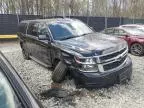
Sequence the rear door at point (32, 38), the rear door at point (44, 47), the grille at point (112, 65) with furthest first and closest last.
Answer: the rear door at point (32, 38) → the rear door at point (44, 47) → the grille at point (112, 65)

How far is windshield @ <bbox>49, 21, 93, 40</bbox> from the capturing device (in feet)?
23.7

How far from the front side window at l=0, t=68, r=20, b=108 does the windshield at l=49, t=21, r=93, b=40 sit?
513 centimetres

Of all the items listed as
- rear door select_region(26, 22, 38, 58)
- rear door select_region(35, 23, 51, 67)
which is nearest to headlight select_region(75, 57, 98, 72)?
rear door select_region(35, 23, 51, 67)

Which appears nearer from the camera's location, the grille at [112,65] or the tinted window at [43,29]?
the grille at [112,65]

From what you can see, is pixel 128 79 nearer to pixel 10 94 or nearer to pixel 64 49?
pixel 64 49

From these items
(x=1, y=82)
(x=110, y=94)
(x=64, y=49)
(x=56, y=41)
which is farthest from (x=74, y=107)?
(x=1, y=82)

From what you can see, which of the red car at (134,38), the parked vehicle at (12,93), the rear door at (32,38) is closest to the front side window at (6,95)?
the parked vehicle at (12,93)

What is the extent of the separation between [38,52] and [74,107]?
346 cm

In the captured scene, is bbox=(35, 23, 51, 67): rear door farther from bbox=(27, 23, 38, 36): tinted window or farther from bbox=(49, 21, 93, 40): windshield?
bbox=(27, 23, 38, 36): tinted window

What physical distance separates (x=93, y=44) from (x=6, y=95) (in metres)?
4.48

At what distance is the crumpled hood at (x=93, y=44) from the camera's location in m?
5.97

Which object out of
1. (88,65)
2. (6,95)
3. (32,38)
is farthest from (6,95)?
(32,38)

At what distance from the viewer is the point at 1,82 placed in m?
2.00

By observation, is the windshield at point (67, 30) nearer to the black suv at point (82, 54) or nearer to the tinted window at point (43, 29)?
the black suv at point (82, 54)
